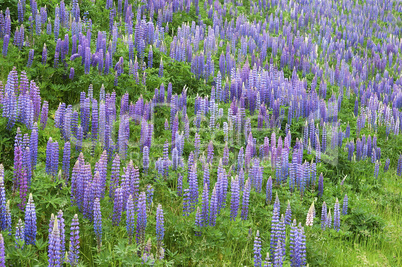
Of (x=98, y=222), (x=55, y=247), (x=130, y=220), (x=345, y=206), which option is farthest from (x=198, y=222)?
(x=345, y=206)

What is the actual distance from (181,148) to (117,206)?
5.83 feet

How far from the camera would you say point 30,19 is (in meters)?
7.59

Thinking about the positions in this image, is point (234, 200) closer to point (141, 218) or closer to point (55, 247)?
point (141, 218)

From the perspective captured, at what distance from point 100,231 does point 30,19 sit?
5160 millimetres

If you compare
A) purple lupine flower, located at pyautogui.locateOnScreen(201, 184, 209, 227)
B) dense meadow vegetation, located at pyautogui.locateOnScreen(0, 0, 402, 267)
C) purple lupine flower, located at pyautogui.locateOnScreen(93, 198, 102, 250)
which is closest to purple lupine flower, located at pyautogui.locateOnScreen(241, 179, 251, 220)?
dense meadow vegetation, located at pyautogui.locateOnScreen(0, 0, 402, 267)

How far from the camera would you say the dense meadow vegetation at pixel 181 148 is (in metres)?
4.03

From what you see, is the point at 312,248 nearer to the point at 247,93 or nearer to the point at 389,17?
the point at 247,93

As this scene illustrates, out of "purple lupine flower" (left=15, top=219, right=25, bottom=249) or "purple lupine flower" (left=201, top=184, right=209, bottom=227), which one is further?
"purple lupine flower" (left=201, top=184, right=209, bottom=227)

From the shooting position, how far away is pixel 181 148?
5.71 metres

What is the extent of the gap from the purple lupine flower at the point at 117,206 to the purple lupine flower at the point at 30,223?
76 cm

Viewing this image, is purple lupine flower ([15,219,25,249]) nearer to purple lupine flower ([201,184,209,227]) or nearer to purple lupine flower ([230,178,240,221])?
purple lupine flower ([201,184,209,227])

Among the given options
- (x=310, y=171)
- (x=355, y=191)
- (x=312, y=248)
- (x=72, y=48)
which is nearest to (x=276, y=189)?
(x=310, y=171)

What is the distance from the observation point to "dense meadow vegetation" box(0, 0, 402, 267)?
13.2 ft

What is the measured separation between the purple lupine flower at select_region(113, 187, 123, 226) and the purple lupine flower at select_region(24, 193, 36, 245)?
29.8 inches
